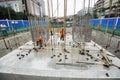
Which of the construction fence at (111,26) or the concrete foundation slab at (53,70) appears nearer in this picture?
the concrete foundation slab at (53,70)

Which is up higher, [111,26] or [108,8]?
[108,8]

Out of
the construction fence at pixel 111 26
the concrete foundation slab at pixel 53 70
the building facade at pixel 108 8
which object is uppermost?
the building facade at pixel 108 8

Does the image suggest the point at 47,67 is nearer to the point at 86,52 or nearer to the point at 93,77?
the point at 93,77

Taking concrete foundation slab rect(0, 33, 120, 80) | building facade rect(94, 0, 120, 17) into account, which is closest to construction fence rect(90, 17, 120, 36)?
building facade rect(94, 0, 120, 17)

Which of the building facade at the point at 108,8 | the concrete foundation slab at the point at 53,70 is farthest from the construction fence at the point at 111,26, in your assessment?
the concrete foundation slab at the point at 53,70

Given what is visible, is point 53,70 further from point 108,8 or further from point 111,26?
point 108,8

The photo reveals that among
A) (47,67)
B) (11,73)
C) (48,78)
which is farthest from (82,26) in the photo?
(11,73)

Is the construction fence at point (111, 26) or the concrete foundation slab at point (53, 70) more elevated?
the construction fence at point (111, 26)

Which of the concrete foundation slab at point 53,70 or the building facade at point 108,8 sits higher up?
the building facade at point 108,8

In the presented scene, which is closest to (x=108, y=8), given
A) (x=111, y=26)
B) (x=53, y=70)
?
(x=111, y=26)

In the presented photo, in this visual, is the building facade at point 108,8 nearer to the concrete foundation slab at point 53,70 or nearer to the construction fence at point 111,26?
the construction fence at point 111,26

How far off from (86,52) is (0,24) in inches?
312

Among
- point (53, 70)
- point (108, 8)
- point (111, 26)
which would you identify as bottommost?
point (53, 70)

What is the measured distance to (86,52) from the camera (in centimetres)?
400
